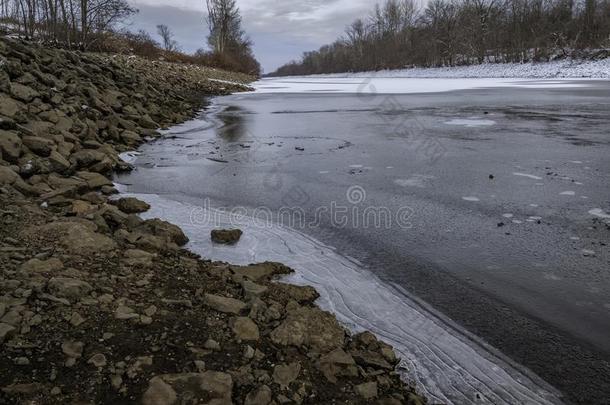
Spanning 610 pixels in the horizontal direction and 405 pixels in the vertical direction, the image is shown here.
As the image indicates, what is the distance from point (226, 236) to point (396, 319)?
1.87m

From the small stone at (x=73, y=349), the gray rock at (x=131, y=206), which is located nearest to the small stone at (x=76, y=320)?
the small stone at (x=73, y=349)

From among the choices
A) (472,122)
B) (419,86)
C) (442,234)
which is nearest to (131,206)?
(442,234)

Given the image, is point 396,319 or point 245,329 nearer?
point 245,329

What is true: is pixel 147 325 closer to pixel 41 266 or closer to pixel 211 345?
pixel 211 345

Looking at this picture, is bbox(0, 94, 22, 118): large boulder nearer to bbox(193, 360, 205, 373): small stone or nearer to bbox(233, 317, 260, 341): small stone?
bbox(233, 317, 260, 341): small stone

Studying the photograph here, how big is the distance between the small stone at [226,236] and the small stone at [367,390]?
7.34ft

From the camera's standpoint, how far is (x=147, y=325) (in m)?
2.56

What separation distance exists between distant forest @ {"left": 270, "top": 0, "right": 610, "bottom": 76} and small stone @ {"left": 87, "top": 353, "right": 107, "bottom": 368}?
1797 inches

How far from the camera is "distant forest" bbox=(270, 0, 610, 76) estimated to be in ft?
144

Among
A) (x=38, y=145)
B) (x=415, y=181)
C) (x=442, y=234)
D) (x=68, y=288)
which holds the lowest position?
(x=442, y=234)

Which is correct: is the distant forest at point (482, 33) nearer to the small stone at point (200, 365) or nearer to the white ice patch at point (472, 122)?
the white ice patch at point (472, 122)

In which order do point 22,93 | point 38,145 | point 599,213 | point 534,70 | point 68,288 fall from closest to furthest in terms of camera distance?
point 68,288, point 599,213, point 38,145, point 22,93, point 534,70

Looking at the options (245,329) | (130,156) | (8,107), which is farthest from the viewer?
(130,156)

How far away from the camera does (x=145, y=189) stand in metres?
6.18
